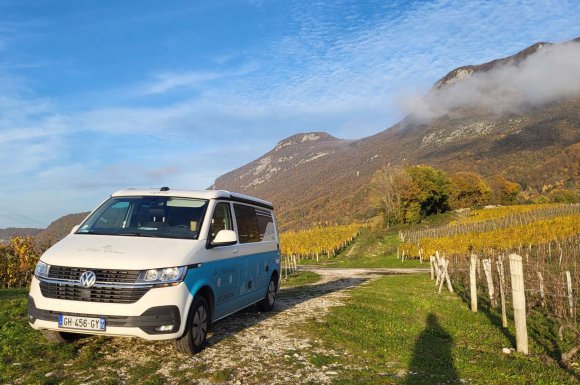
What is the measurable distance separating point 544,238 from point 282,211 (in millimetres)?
155052

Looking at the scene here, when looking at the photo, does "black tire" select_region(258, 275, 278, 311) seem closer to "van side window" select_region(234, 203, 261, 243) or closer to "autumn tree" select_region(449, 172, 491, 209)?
"van side window" select_region(234, 203, 261, 243)

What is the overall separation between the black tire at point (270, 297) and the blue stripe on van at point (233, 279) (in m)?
0.29

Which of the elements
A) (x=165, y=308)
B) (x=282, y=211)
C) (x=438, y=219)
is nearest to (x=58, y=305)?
(x=165, y=308)

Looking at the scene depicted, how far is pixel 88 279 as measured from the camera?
19.6 ft

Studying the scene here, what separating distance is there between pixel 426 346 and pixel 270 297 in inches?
144

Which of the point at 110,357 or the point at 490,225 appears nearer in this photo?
the point at 110,357

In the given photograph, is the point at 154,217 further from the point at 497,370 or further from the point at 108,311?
the point at 497,370

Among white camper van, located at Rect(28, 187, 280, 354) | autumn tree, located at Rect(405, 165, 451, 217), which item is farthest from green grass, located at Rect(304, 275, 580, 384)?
autumn tree, located at Rect(405, 165, 451, 217)

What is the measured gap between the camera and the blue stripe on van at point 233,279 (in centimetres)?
671

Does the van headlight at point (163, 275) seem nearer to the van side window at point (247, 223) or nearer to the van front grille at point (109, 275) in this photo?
the van front grille at point (109, 275)

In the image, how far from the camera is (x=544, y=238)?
1427 inches

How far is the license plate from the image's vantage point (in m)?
5.92

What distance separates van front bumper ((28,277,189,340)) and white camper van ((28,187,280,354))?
1 centimetres

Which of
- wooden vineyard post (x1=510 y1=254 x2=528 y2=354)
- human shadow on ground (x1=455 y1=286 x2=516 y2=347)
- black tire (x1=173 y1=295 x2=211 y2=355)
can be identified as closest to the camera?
black tire (x1=173 y1=295 x2=211 y2=355)
